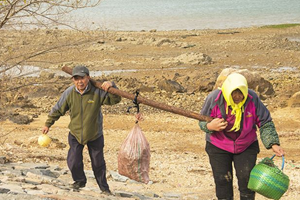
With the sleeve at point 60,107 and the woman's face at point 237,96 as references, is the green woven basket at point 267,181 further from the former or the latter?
the sleeve at point 60,107

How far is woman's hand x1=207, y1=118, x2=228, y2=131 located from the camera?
17.7 ft

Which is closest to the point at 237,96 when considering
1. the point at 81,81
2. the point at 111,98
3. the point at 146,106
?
the point at 111,98

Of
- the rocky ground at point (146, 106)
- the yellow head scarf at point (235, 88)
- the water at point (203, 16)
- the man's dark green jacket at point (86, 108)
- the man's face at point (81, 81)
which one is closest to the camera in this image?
the yellow head scarf at point (235, 88)

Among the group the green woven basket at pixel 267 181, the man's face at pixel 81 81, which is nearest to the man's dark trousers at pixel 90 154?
the man's face at pixel 81 81

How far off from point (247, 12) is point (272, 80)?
2914cm

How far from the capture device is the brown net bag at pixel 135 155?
627 centimetres

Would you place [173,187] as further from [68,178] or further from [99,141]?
[99,141]

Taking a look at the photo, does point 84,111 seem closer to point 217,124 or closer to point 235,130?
point 217,124

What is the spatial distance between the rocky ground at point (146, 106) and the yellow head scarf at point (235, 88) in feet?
6.15

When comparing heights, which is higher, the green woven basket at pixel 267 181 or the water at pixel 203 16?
the water at pixel 203 16

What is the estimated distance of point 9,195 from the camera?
570cm

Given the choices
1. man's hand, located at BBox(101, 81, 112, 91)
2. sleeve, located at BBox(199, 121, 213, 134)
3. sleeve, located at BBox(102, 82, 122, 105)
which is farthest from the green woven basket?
man's hand, located at BBox(101, 81, 112, 91)

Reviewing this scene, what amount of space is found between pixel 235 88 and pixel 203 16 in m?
39.2

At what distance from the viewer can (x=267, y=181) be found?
210 inches
